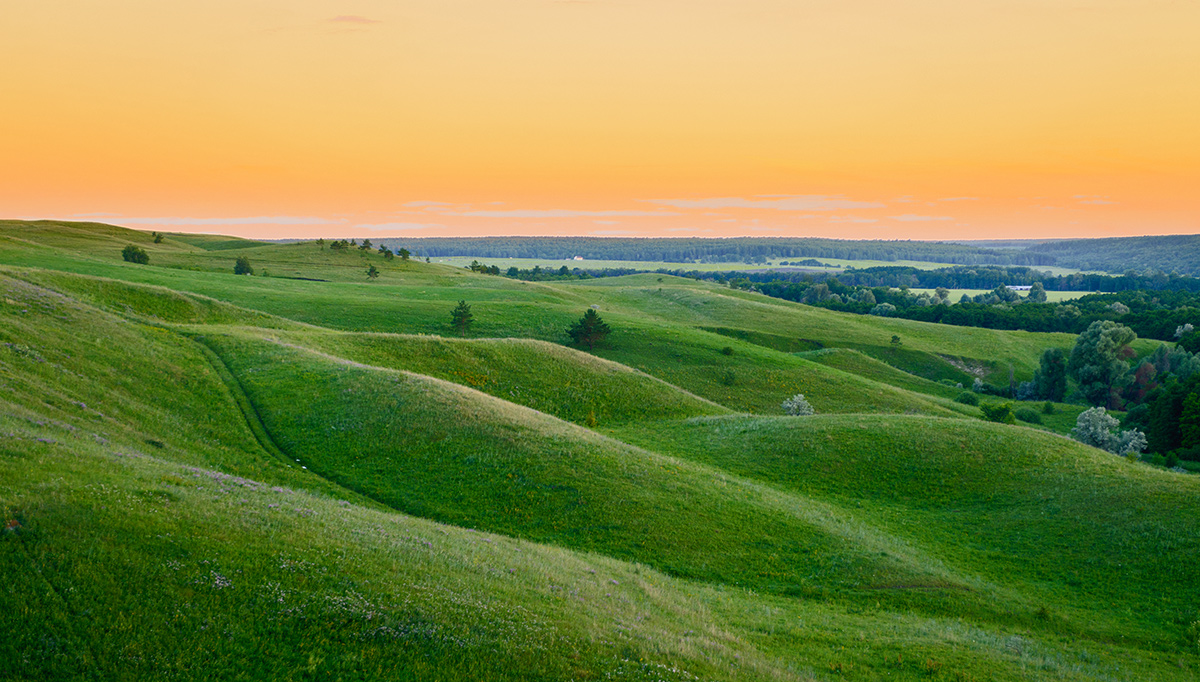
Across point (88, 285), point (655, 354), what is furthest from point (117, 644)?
point (655, 354)

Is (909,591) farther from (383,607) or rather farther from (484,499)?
(383,607)

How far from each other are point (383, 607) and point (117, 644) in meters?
4.44

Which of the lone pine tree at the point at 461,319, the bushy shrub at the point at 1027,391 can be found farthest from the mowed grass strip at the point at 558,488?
the bushy shrub at the point at 1027,391

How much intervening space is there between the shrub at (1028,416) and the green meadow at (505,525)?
4532cm

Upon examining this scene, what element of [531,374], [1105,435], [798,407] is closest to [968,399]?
[1105,435]

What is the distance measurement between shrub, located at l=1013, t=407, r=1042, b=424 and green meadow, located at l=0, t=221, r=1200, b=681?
45.3m

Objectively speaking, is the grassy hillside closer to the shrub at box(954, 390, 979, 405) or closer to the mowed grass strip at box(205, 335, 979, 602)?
the mowed grass strip at box(205, 335, 979, 602)

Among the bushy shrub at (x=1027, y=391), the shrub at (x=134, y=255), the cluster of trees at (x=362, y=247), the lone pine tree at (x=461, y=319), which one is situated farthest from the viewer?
the cluster of trees at (x=362, y=247)

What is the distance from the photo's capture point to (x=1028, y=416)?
85875 millimetres

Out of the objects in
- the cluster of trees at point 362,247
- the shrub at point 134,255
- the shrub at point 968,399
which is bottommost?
the shrub at point 968,399

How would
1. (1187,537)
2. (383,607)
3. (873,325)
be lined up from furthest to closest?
1. (873,325)
2. (1187,537)
3. (383,607)

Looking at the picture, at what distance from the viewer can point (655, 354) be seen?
3351 inches

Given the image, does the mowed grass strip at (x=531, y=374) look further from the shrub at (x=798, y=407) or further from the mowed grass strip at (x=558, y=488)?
the mowed grass strip at (x=558, y=488)

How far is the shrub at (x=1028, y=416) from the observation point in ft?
279
